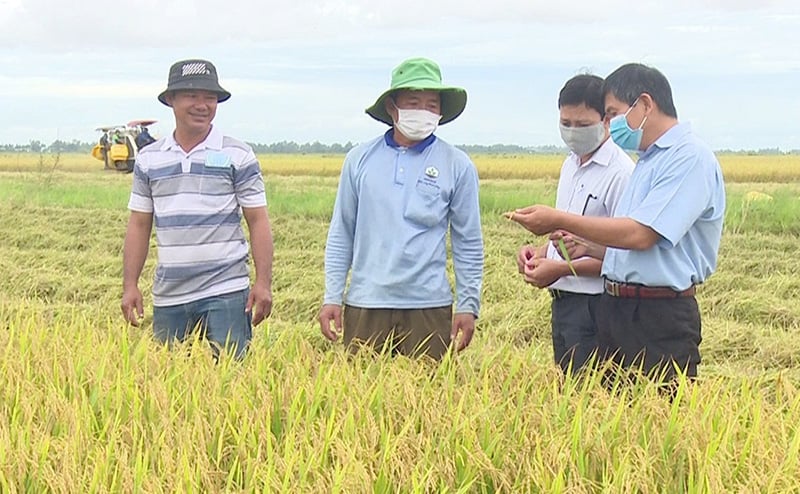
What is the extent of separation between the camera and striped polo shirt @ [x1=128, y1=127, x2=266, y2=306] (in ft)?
11.4

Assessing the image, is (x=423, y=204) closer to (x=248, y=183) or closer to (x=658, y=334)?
(x=248, y=183)

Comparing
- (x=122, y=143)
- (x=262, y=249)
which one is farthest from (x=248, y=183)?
(x=122, y=143)

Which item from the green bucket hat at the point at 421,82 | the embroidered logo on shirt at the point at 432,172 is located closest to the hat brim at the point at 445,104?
the green bucket hat at the point at 421,82

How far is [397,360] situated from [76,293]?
533 cm

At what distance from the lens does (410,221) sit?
125 inches

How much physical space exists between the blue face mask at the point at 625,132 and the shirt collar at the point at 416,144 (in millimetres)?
674

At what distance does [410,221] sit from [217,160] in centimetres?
83

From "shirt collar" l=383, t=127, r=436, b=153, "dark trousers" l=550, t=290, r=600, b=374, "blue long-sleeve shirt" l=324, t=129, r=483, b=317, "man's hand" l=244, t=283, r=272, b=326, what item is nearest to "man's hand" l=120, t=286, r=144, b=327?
"man's hand" l=244, t=283, r=272, b=326

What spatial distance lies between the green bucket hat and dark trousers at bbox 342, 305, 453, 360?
0.75 m

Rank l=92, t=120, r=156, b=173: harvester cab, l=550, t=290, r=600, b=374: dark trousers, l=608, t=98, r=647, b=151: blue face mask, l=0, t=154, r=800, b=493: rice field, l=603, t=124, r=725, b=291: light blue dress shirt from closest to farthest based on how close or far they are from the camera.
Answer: l=0, t=154, r=800, b=493: rice field
l=603, t=124, r=725, b=291: light blue dress shirt
l=608, t=98, r=647, b=151: blue face mask
l=550, t=290, r=600, b=374: dark trousers
l=92, t=120, r=156, b=173: harvester cab

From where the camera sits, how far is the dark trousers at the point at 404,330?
321cm

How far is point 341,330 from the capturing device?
3.47m

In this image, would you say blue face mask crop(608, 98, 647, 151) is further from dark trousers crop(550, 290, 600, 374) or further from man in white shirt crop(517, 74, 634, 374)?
dark trousers crop(550, 290, 600, 374)

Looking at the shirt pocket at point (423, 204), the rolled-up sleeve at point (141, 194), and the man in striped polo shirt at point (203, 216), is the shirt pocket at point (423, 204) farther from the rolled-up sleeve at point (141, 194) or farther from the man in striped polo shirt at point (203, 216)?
the rolled-up sleeve at point (141, 194)
